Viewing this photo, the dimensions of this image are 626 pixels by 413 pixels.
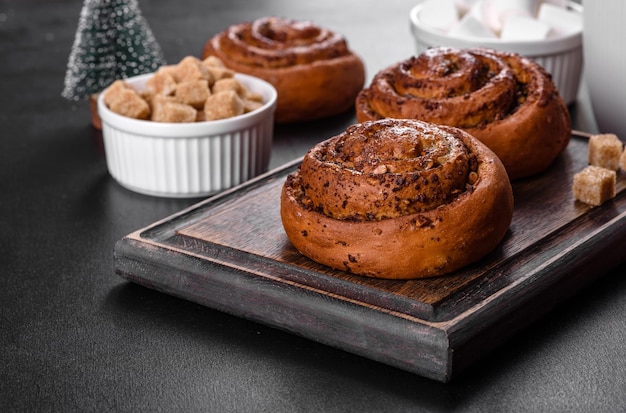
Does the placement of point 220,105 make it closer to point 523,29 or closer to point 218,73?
point 218,73

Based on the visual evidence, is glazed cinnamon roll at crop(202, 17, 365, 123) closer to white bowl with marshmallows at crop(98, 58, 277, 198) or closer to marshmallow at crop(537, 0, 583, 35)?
white bowl with marshmallows at crop(98, 58, 277, 198)

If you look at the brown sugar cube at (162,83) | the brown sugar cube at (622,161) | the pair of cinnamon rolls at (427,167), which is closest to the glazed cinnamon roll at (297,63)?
the brown sugar cube at (162,83)

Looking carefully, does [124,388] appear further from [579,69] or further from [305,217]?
[579,69]

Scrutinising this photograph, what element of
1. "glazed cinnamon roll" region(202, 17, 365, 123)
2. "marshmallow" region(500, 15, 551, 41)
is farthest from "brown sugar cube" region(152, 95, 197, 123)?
"marshmallow" region(500, 15, 551, 41)

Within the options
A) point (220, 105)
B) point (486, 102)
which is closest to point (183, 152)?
point (220, 105)

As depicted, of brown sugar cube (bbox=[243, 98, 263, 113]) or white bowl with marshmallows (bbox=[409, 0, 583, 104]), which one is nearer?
brown sugar cube (bbox=[243, 98, 263, 113])

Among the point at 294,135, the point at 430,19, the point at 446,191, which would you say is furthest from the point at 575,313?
the point at 430,19
